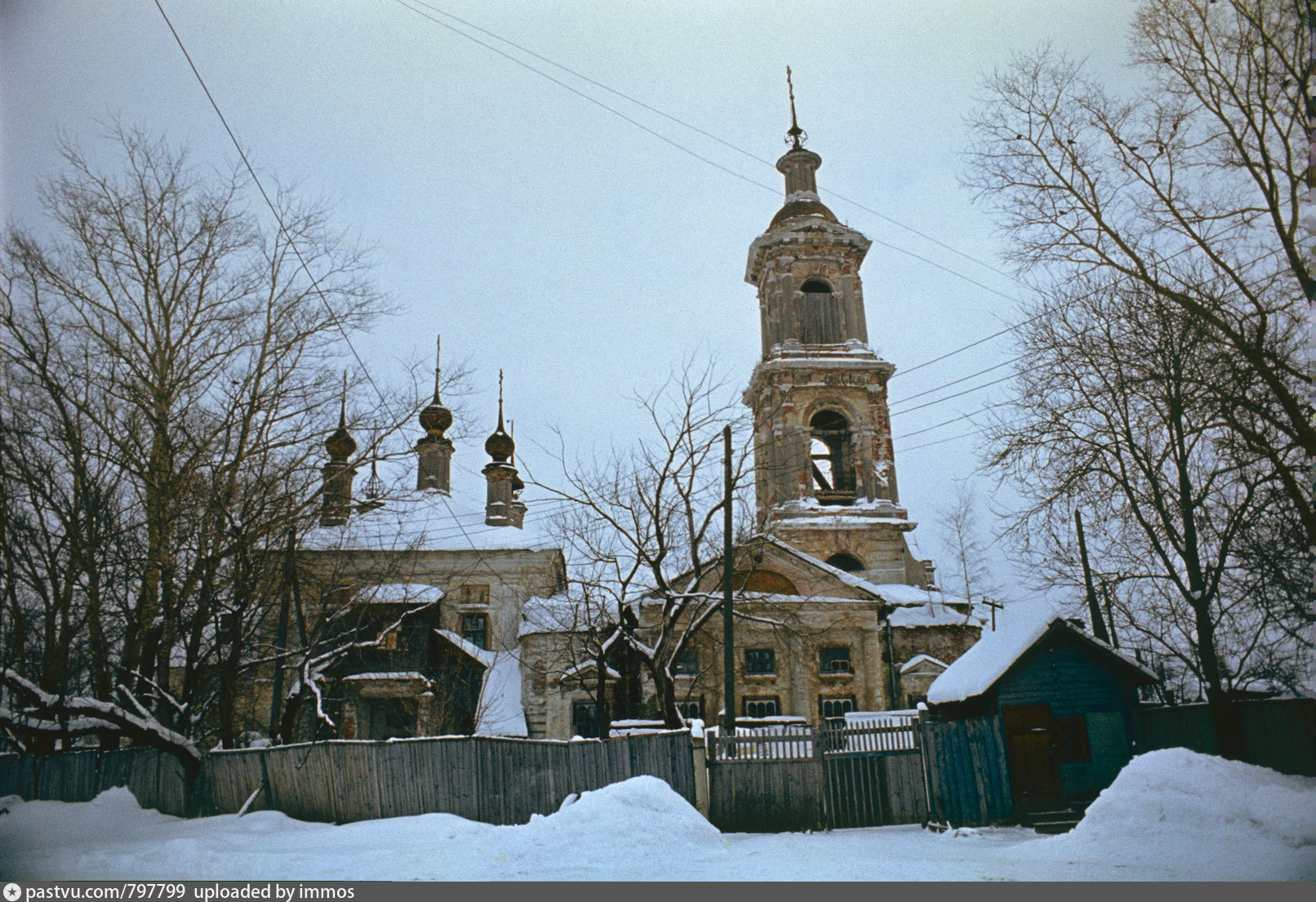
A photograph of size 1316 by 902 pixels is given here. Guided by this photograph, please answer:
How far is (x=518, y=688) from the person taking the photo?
26.9 m

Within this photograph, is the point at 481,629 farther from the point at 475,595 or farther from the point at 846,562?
the point at 846,562

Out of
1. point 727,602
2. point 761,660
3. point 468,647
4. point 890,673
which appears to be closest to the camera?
point 727,602

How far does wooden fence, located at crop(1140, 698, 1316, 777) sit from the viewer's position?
10.9 meters

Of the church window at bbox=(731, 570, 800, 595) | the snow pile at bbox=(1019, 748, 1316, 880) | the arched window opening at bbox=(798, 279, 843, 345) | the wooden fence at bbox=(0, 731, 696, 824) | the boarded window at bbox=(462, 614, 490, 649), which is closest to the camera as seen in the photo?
the snow pile at bbox=(1019, 748, 1316, 880)

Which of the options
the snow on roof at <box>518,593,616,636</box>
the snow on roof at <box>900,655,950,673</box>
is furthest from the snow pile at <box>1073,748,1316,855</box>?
the snow on roof at <box>900,655,950,673</box>

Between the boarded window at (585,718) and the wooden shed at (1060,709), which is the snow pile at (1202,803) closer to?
the wooden shed at (1060,709)

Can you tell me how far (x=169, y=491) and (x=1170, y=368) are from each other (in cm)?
1501

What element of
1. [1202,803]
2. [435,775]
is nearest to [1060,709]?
[1202,803]

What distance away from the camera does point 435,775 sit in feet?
42.7

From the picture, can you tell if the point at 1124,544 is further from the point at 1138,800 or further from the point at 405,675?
the point at 405,675

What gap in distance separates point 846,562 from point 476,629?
529 inches

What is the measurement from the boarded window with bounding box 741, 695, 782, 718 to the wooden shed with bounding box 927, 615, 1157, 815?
40.2 ft

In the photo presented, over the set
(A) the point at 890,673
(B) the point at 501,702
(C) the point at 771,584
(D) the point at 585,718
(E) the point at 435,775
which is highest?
(C) the point at 771,584

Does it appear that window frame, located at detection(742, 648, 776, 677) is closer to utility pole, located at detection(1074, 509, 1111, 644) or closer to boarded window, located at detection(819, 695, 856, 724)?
boarded window, located at detection(819, 695, 856, 724)
